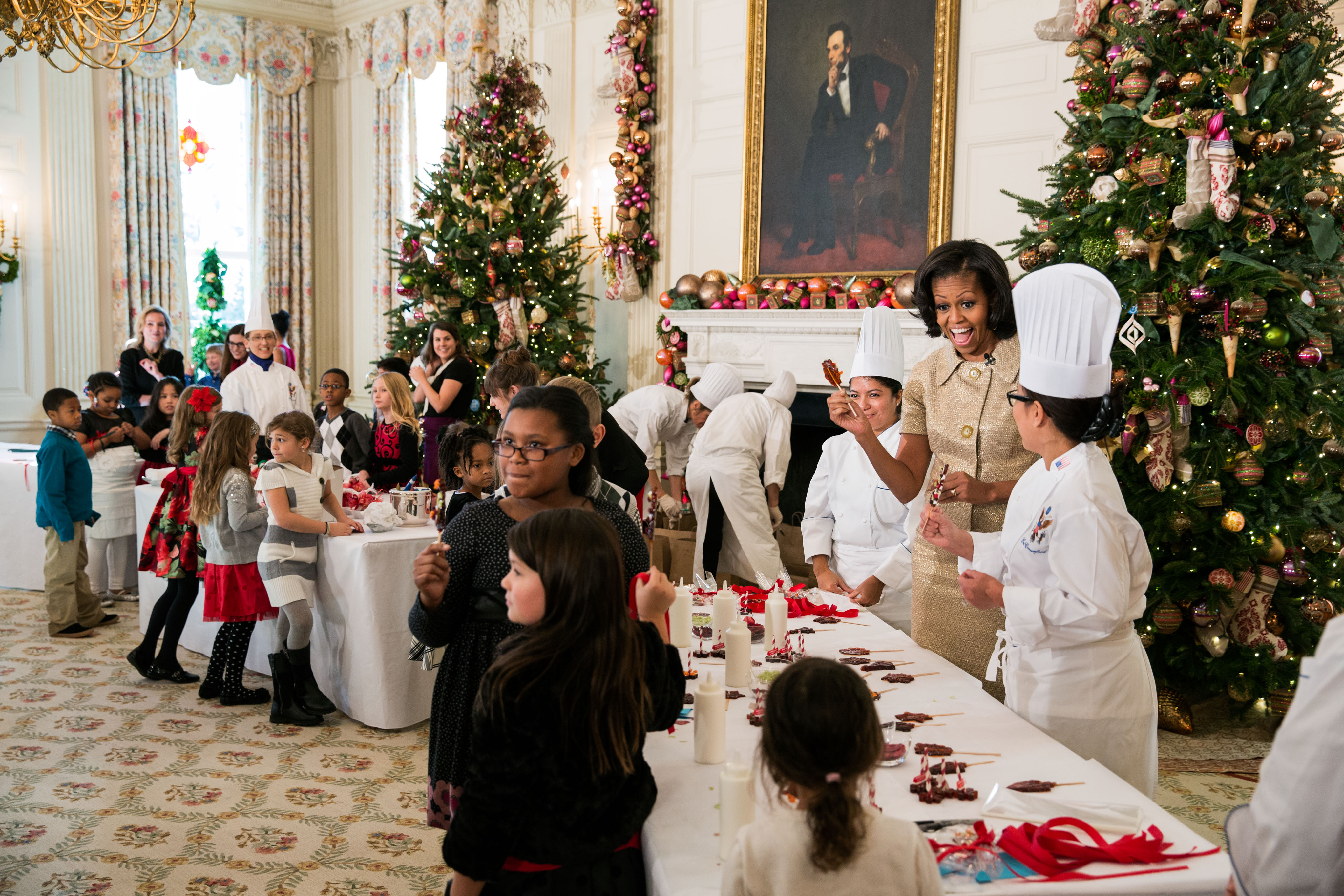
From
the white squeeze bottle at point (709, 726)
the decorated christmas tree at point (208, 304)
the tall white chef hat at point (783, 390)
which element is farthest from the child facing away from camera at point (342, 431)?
the decorated christmas tree at point (208, 304)

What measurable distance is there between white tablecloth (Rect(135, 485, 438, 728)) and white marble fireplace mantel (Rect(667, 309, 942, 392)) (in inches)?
137

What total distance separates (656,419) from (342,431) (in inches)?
76.3

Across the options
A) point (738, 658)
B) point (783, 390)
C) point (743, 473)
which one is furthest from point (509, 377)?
point (738, 658)

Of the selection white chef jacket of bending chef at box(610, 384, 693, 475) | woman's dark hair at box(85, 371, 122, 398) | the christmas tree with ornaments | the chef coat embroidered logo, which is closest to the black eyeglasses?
the chef coat embroidered logo

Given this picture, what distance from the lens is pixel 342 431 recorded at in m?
5.82

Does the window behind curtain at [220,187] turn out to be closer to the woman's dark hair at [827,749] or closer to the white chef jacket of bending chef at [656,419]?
the white chef jacket of bending chef at [656,419]

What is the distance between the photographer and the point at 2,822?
339 centimetres

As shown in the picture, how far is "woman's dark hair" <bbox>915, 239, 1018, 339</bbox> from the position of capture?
244 cm

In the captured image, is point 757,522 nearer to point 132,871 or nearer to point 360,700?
point 360,700

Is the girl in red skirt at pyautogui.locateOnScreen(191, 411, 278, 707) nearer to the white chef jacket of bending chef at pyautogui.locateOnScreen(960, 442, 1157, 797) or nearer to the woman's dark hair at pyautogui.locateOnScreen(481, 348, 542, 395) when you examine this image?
the woman's dark hair at pyautogui.locateOnScreen(481, 348, 542, 395)

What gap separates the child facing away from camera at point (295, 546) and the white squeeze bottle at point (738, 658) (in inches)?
98.7

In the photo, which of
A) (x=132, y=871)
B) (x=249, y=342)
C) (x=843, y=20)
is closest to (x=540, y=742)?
(x=132, y=871)

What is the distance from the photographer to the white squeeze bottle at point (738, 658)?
2.25m

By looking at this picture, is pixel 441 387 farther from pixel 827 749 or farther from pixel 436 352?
pixel 827 749
